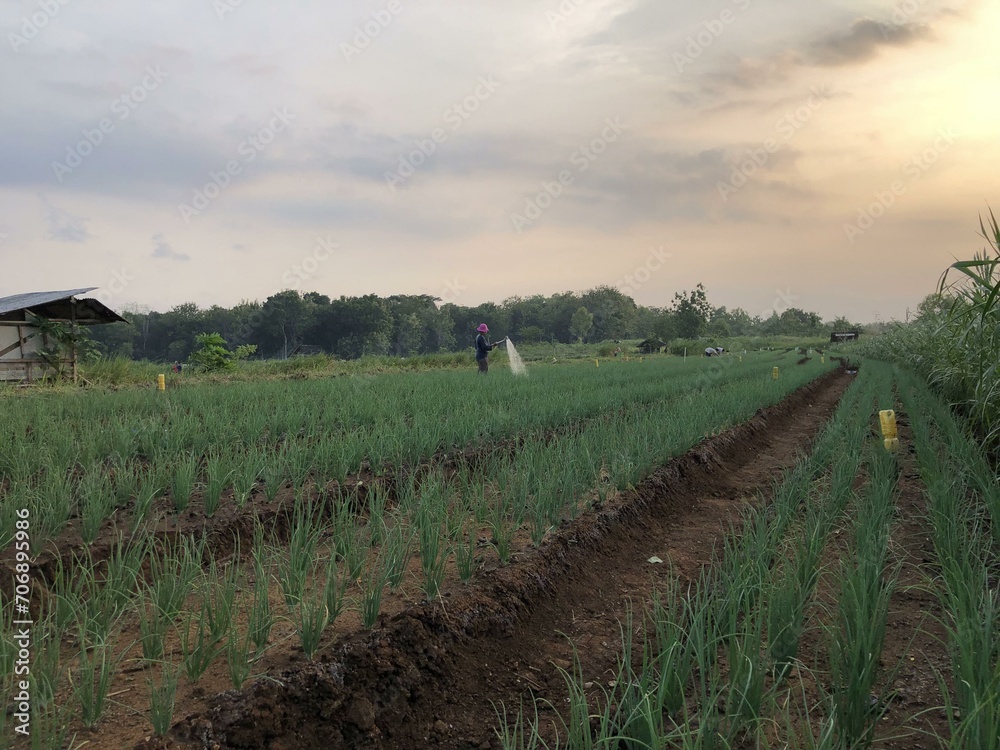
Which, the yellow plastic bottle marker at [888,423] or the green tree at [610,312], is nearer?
the yellow plastic bottle marker at [888,423]

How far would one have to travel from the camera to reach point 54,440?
4930mm

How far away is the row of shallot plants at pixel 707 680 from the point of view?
1466mm

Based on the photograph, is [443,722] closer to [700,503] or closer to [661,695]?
[661,695]

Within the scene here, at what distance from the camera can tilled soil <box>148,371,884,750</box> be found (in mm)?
1840

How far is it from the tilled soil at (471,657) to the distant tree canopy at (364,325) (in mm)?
35374

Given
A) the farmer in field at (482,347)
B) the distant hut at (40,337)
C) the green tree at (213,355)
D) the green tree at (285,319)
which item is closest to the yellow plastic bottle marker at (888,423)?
the farmer in field at (482,347)

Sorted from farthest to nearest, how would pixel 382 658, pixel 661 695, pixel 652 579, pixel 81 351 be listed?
pixel 81 351 → pixel 652 579 → pixel 382 658 → pixel 661 695

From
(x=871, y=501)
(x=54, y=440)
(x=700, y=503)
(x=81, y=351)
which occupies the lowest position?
(x=700, y=503)

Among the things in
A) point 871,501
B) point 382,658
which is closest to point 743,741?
point 382,658

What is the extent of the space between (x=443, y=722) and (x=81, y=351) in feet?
49.2

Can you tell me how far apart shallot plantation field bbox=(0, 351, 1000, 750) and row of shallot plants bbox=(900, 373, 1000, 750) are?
19mm

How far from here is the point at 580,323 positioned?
70625mm

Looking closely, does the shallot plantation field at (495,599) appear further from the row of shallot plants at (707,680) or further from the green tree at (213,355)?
the green tree at (213,355)

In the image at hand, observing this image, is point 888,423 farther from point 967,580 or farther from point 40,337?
point 40,337
